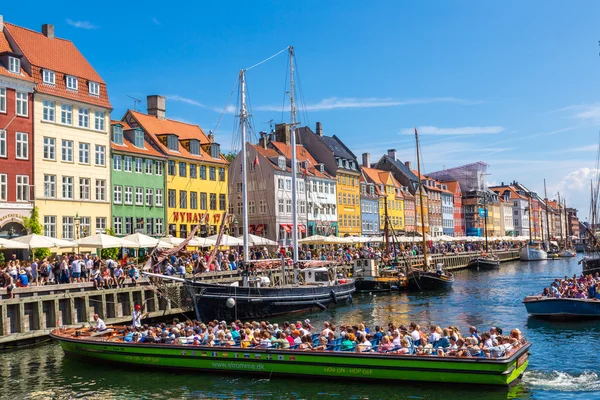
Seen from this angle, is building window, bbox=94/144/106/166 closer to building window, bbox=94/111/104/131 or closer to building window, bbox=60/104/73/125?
building window, bbox=94/111/104/131

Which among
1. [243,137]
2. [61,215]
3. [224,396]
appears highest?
[243,137]

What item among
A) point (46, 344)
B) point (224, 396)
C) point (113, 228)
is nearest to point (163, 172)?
point (113, 228)

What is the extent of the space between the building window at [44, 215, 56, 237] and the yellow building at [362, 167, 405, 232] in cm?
5730

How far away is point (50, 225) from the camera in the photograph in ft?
157

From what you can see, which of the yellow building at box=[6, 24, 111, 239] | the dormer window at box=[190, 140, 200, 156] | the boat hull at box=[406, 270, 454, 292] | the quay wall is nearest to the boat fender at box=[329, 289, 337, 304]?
the quay wall

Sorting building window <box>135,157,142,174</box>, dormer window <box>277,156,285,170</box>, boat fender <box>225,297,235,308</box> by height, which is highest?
dormer window <box>277,156,285,170</box>

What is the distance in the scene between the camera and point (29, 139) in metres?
46.9

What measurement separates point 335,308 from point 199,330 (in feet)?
59.4

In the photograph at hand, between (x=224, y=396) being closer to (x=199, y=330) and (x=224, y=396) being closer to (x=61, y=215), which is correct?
(x=199, y=330)

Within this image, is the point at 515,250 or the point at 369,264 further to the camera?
the point at 515,250

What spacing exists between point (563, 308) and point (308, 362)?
57.5 ft

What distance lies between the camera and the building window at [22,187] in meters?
45.6

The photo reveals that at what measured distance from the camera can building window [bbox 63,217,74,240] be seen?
49.2 meters

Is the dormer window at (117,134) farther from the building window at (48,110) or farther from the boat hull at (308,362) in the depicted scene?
the boat hull at (308,362)
